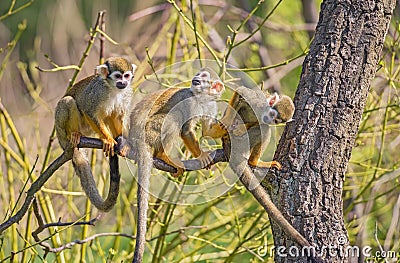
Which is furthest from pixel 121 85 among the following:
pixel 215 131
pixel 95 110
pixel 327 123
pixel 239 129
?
pixel 327 123

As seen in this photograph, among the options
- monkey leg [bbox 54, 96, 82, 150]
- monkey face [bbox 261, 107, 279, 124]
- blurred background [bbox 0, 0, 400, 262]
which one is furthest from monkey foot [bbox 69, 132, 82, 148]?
monkey face [bbox 261, 107, 279, 124]

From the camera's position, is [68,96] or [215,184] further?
[215,184]

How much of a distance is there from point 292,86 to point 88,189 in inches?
157

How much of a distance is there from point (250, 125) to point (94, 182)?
0.91m

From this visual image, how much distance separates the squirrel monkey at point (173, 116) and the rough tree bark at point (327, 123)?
0.40 meters

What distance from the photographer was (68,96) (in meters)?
3.32

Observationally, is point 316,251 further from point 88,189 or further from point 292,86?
point 292,86

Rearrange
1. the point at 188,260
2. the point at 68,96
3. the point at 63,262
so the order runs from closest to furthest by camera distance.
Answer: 1. the point at 68,96
2. the point at 63,262
3. the point at 188,260

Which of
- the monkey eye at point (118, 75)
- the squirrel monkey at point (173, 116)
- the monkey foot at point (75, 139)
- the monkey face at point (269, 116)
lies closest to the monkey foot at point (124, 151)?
the squirrel monkey at point (173, 116)

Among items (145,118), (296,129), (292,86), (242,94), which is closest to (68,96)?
(145,118)

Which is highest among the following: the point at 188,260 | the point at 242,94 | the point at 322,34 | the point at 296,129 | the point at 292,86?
the point at 292,86

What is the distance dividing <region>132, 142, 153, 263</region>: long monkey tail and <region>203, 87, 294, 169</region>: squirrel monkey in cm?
32

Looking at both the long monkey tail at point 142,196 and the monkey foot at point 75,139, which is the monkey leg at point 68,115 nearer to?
the monkey foot at point 75,139

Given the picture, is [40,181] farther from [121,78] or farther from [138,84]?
[138,84]
